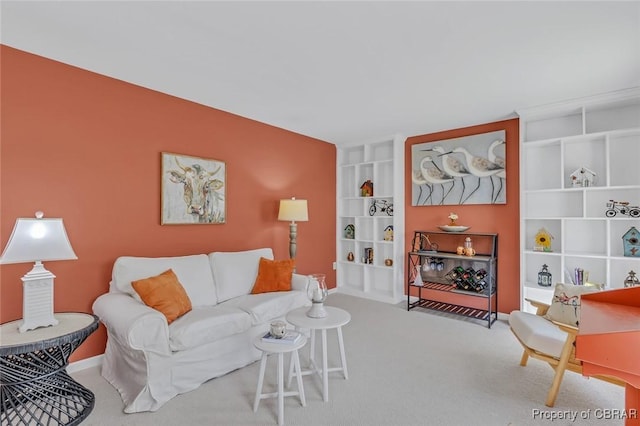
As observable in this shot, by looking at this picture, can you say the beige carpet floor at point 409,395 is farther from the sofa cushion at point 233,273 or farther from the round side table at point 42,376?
the sofa cushion at point 233,273

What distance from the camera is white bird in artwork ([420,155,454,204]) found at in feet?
14.3

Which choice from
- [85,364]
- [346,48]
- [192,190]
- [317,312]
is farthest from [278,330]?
[346,48]

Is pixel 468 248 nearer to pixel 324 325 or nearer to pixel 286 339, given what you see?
pixel 324 325

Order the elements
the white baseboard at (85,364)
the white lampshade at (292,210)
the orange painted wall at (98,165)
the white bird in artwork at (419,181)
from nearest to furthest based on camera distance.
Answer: the orange painted wall at (98,165) < the white baseboard at (85,364) < the white lampshade at (292,210) < the white bird in artwork at (419,181)

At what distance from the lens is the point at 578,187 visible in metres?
3.32

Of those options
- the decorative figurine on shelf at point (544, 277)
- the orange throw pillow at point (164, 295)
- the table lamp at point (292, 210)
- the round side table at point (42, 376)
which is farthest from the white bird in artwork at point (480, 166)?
the round side table at point (42, 376)

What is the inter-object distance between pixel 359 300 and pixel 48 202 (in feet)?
12.6

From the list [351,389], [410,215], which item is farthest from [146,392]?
[410,215]

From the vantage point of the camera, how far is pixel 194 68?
2574 mm

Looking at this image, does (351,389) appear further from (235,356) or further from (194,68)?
(194,68)

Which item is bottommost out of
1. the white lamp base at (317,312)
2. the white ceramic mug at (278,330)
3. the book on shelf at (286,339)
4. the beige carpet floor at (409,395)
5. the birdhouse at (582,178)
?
the beige carpet floor at (409,395)

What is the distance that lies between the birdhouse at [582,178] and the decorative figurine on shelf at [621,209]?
0.28 m

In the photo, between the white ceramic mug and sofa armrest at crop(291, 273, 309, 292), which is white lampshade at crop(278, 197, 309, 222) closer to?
sofa armrest at crop(291, 273, 309, 292)

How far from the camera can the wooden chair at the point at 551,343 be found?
2.07m
